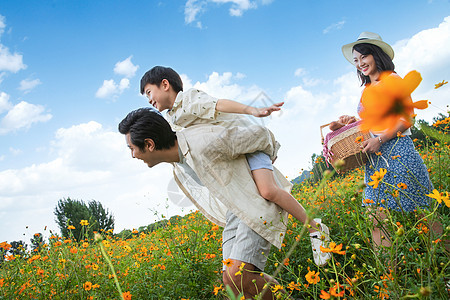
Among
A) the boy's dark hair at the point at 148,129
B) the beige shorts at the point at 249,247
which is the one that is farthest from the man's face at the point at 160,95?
the beige shorts at the point at 249,247

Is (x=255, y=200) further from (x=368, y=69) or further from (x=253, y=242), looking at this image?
(x=368, y=69)

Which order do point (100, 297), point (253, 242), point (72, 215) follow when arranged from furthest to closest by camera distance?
point (72, 215)
point (100, 297)
point (253, 242)

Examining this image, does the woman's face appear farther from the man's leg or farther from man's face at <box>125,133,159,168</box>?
man's face at <box>125,133,159,168</box>

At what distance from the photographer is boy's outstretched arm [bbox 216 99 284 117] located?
1438mm

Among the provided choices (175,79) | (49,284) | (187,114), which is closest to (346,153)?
(187,114)

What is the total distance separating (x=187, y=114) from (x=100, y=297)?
1414 mm

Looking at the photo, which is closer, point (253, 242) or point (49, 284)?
point (253, 242)

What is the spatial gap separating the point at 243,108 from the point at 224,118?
0.33 meters

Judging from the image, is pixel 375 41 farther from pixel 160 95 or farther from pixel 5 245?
pixel 5 245

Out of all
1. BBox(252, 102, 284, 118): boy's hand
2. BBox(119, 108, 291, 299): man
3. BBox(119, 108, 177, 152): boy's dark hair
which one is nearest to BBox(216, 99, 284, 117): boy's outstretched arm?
BBox(252, 102, 284, 118): boy's hand

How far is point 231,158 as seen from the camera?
1942 millimetres

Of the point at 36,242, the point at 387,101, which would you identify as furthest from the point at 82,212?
the point at 387,101

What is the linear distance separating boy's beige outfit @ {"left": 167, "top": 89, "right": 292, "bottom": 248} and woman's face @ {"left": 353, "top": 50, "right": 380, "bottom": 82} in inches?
27.0

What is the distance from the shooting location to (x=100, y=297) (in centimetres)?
230
